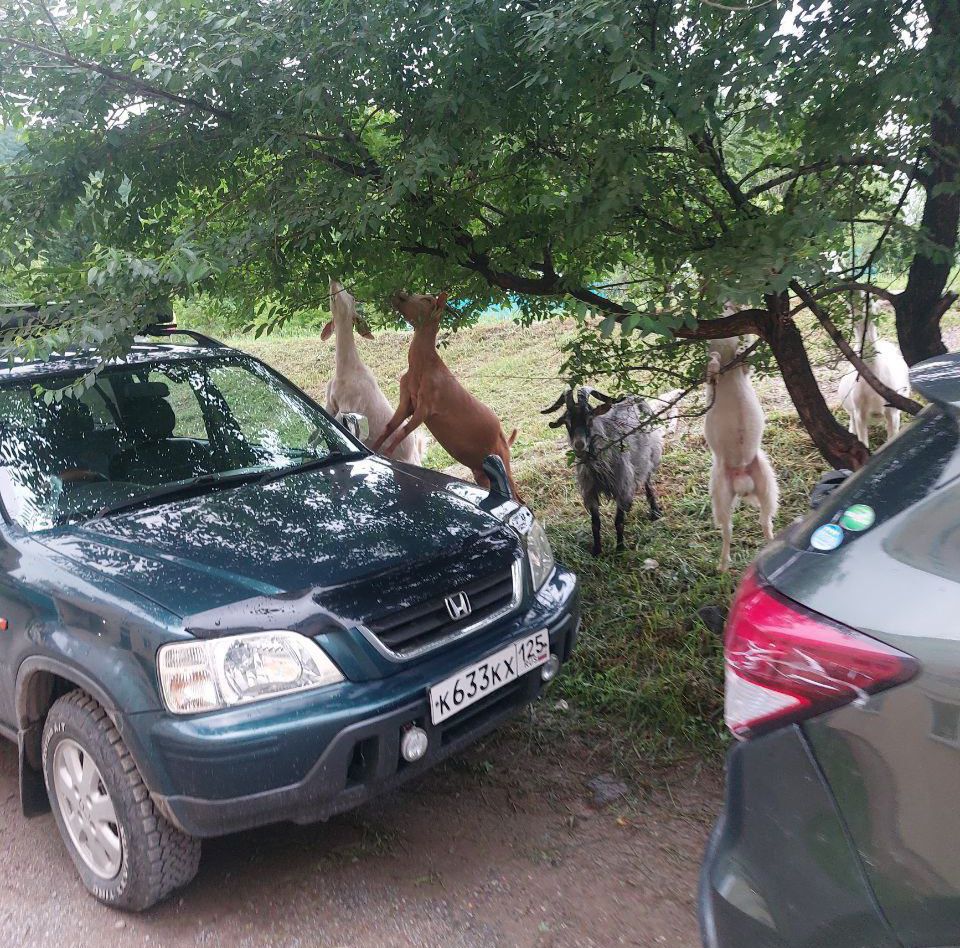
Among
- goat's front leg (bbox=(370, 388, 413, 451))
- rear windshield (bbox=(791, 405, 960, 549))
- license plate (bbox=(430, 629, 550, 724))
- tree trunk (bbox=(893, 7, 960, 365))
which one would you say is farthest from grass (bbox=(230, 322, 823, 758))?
rear windshield (bbox=(791, 405, 960, 549))

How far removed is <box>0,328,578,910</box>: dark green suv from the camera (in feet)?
8.32

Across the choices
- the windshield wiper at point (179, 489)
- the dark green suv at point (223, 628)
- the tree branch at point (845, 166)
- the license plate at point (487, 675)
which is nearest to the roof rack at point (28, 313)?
the dark green suv at point (223, 628)

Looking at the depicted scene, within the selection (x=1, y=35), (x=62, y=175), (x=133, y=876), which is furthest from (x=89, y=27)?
(x=133, y=876)

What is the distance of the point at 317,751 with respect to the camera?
99.7 inches

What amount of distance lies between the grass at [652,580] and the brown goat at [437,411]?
2.99 feet

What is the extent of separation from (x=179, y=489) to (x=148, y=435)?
55 cm

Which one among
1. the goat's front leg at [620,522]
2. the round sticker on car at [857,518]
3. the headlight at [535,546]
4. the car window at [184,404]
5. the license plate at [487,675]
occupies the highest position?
the round sticker on car at [857,518]

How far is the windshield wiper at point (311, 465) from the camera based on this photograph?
3.71 meters

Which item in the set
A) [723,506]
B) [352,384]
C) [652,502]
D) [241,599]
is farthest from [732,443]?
[241,599]

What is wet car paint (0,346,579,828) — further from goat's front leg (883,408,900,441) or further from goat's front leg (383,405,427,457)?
goat's front leg (883,408,900,441)

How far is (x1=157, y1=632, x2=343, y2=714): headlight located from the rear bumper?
1.30 metres

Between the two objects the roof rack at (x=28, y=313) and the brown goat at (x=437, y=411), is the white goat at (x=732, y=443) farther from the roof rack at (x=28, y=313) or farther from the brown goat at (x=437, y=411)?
the roof rack at (x=28, y=313)

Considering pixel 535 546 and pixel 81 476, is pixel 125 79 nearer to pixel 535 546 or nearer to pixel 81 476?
pixel 81 476

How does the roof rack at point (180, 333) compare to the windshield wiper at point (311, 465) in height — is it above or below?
above
